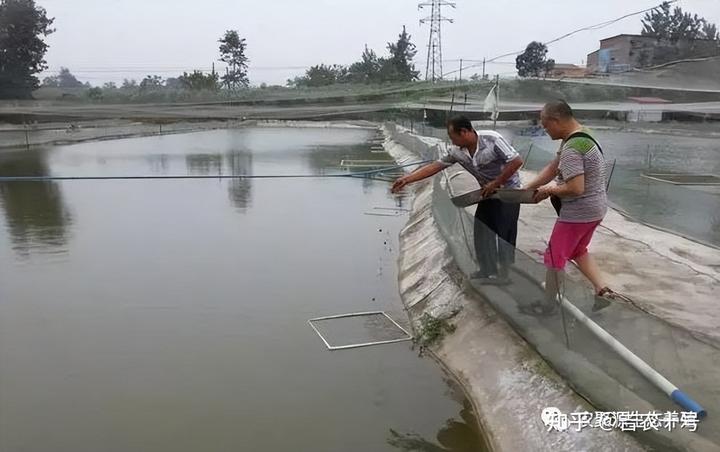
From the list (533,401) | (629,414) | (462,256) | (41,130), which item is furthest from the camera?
(41,130)

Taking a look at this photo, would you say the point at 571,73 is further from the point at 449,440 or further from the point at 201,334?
the point at 449,440

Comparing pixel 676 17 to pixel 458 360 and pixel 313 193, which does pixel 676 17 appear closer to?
pixel 313 193

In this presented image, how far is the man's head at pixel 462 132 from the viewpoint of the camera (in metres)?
5.55

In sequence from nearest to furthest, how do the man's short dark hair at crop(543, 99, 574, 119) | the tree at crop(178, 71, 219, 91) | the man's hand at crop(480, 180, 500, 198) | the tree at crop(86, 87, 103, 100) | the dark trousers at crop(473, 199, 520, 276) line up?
the man's short dark hair at crop(543, 99, 574, 119)
the man's hand at crop(480, 180, 500, 198)
the dark trousers at crop(473, 199, 520, 276)
the tree at crop(86, 87, 103, 100)
the tree at crop(178, 71, 219, 91)

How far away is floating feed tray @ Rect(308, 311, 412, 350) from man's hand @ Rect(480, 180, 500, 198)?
1975 mm

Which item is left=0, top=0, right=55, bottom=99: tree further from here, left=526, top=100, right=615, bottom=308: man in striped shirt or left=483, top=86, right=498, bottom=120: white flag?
left=526, top=100, right=615, bottom=308: man in striped shirt

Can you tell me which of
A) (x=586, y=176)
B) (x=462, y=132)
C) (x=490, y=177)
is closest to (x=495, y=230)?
(x=490, y=177)

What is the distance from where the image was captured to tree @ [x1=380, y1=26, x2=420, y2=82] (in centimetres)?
6691

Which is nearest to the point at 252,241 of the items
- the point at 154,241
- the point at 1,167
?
the point at 154,241

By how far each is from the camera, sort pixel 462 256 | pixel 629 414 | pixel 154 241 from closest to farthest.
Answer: pixel 629 414
pixel 462 256
pixel 154 241

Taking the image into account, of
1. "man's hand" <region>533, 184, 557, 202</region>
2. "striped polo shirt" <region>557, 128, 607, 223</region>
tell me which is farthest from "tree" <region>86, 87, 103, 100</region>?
"striped polo shirt" <region>557, 128, 607, 223</region>

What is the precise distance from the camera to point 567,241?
15.5 feet

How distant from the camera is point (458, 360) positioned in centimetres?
587

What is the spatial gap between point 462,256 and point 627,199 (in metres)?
5.25
